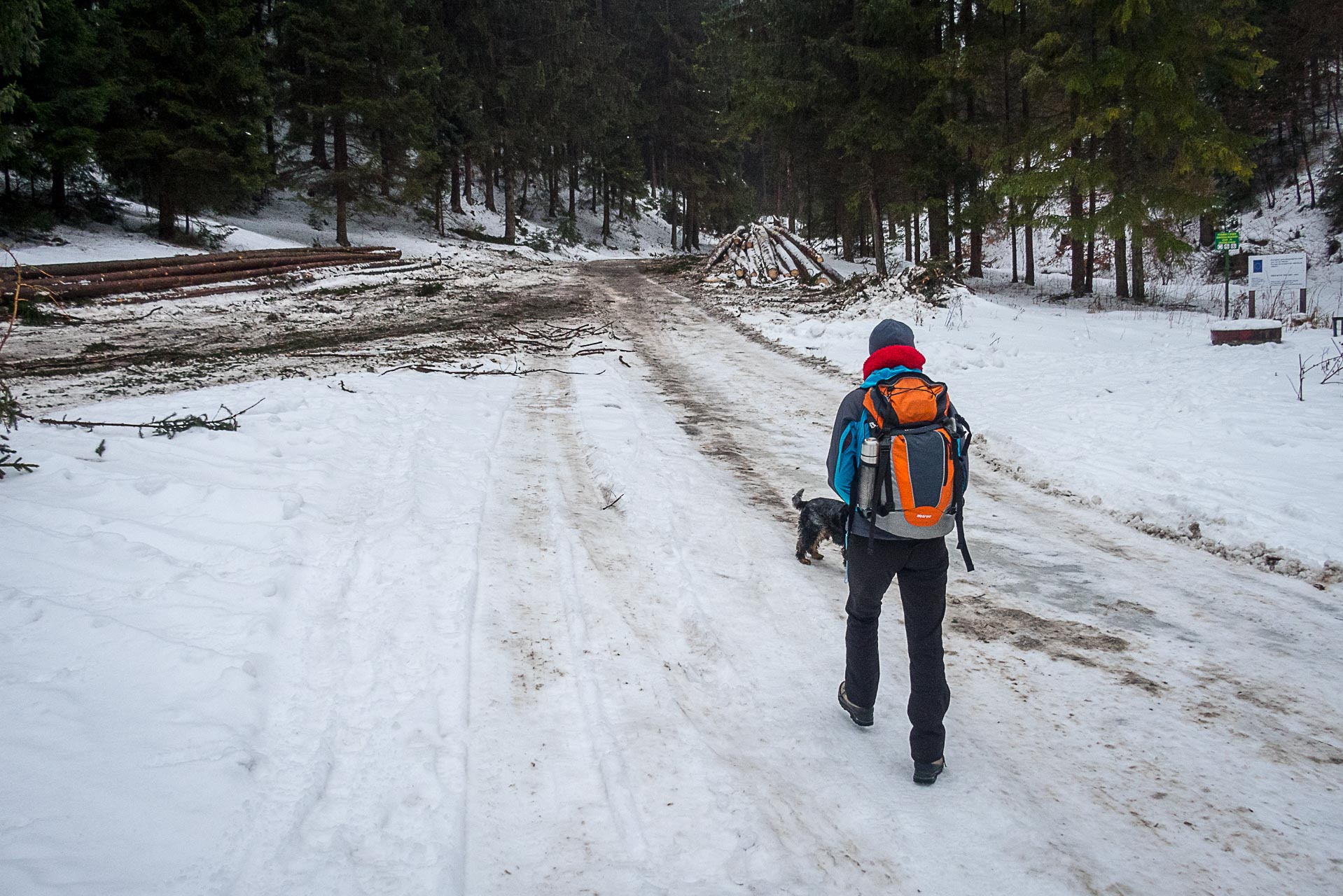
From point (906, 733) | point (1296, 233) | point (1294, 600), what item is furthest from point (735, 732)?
point (1296, 233)

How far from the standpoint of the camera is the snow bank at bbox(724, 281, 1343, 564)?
5.79 m

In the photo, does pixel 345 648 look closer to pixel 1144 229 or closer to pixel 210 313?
pixel 210 313

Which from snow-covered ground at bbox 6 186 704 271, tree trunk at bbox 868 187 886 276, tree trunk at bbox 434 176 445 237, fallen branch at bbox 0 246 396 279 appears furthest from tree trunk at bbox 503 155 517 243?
tree trunk at bbox 868 187 886 276

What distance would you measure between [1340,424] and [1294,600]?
4.37 m

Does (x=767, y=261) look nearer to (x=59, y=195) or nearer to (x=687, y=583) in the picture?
(x=687, y=583)

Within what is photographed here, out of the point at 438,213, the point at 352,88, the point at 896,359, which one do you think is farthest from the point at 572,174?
the point at 896,359

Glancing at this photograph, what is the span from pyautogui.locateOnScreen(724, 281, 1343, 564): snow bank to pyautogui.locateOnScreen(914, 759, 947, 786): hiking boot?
378 cm

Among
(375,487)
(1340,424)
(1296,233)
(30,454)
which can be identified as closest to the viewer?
(30,454)

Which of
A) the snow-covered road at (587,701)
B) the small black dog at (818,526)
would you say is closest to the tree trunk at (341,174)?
the snow-covered road at (587,701)

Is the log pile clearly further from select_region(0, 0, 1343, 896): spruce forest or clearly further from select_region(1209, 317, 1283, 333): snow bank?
select_region(1209, 317, 1283, 333): snow bank

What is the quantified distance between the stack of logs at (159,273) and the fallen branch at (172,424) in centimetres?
834

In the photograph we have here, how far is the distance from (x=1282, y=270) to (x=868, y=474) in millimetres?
15021

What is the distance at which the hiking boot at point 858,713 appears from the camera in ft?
11.1

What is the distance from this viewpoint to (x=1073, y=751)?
3230 millimetres
